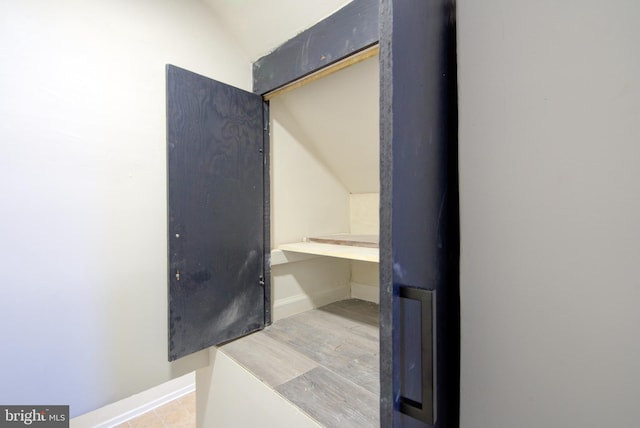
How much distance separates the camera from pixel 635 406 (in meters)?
0.56

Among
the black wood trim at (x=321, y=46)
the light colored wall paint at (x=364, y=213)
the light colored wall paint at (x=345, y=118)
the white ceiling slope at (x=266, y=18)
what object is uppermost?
the white ceiling slope at (x=266, y=18)

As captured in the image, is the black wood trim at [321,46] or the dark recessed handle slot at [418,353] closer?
the dark recessed handle slot at [418,353]

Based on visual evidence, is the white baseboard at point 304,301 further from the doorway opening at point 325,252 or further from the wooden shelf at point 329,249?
the wooden shelf at point 329,249

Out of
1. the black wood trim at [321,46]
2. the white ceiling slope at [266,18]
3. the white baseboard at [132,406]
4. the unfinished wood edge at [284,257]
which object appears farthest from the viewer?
the white baseboard at [132,406]

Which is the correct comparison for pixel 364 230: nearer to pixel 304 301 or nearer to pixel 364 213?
pixel 364 213

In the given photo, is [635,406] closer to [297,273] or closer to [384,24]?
[384,24]

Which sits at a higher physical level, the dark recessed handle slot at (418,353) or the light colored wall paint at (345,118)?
the light colored wall paint at (345,118)

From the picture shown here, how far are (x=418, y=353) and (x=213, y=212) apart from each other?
3.34ft

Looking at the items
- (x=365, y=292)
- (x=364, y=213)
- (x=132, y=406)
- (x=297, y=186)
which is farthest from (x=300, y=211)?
(x=132, y=406)

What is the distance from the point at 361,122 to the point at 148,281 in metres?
1.24

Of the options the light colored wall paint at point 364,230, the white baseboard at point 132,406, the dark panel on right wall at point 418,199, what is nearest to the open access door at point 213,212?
the light colored wall paint at point 364,230

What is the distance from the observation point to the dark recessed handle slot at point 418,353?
→ 52 cm

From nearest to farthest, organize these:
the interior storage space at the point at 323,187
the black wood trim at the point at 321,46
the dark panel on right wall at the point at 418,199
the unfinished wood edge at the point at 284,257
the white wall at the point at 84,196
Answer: the dark panel on right wall at the point at 418,199 → the white wall at the point at 84,196 → the black wood trim at the point at 321,46 → the interior storage space at the point at 323,187 → the unfinished wood edge at the point at 284,257

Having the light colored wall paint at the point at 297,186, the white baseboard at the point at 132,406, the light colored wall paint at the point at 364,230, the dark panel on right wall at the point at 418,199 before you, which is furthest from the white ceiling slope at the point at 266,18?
the white baseboard at the point at 132,406
